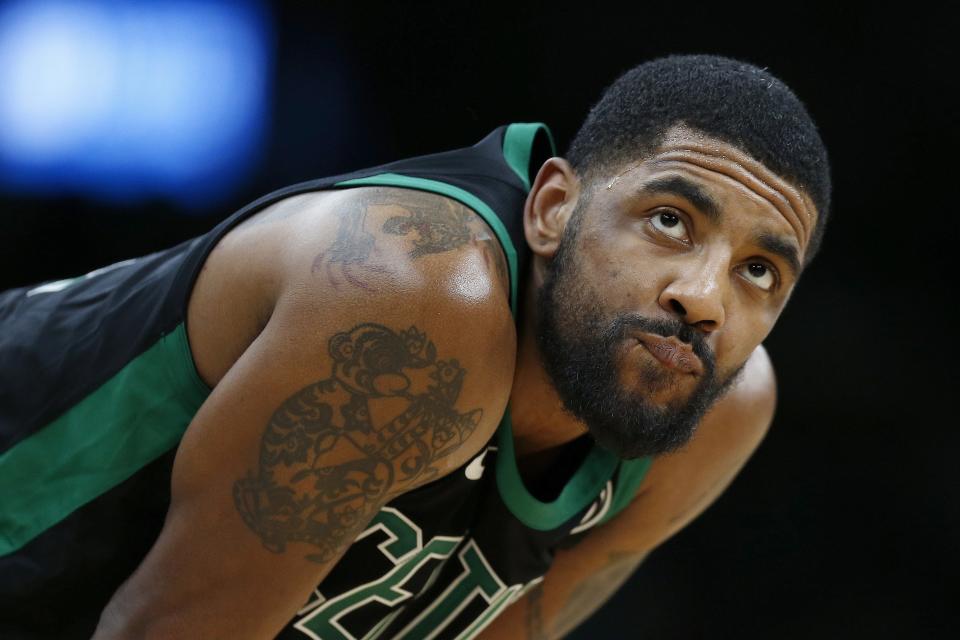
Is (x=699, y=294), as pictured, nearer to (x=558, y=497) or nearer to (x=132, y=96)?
(x=558, y=497)

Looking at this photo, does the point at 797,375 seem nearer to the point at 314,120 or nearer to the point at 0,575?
the point at 314,120

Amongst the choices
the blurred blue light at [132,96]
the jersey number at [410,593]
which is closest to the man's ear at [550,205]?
the jersey number at [410,593]

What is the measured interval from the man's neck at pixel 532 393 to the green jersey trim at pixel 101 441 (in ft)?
1.69

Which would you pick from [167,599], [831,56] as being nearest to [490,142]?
[167,599]

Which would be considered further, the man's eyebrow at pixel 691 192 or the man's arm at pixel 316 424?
the man's eyebrow at pixel 691 192

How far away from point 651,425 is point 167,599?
76cm

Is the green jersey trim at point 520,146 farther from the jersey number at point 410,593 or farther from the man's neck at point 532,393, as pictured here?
the jersey number at point 410,593

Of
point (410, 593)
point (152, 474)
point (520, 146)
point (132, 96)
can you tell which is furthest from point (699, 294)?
point (132, 96)

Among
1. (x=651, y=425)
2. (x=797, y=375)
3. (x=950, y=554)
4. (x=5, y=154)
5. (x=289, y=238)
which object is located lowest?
(x=950, y=554)

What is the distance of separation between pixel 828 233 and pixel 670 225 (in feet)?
6.82

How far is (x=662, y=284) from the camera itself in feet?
5.82

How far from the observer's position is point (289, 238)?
1.70 meters

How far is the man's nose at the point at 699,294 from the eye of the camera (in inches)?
68.9

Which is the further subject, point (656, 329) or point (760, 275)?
point (760, 275)
